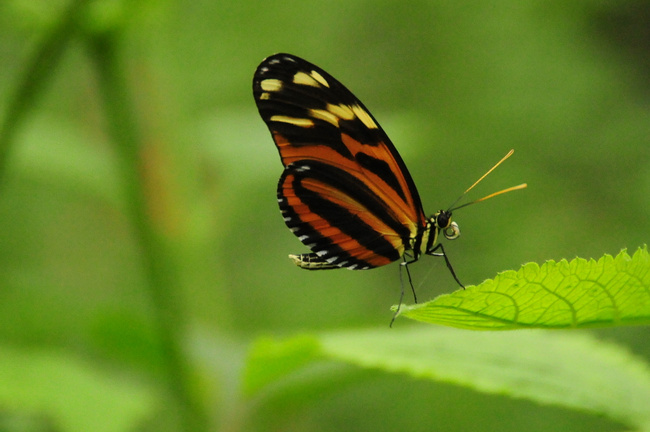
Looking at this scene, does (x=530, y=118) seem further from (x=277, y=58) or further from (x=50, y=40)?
(x=50, y=40)

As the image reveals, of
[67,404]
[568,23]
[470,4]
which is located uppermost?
[470,4]

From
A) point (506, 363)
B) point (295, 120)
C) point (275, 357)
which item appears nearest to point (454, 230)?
point (295, 120)

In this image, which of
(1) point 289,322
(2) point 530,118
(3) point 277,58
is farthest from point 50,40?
(2) point 530,118

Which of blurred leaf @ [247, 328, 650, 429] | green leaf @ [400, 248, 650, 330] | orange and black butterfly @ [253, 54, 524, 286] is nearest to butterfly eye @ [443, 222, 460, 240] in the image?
orange and black butterfly @ [253, 54, 524, 286]

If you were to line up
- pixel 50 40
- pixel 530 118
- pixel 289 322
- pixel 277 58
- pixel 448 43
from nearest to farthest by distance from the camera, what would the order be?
pixel 50 40
pixel 277 58
pixel 289 322
pixel 530 118
pixel 448 43

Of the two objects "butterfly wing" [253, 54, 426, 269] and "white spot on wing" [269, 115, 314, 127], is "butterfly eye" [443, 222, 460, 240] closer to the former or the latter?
"butterfly wing" [253, 54, 426, 269]

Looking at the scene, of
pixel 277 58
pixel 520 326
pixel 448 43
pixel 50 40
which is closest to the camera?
pixel 520 326
